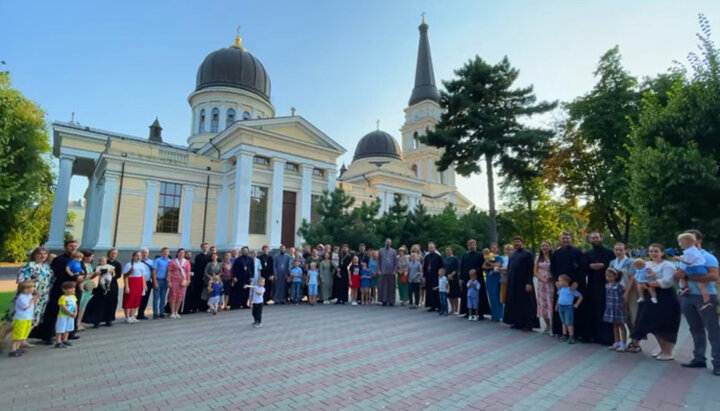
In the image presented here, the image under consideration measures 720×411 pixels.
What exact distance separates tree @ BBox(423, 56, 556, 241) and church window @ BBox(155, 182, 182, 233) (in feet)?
54.4

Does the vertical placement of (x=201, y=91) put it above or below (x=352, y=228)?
above

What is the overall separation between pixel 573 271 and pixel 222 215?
22.0 metres

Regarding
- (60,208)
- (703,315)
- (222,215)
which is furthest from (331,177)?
(703,315)

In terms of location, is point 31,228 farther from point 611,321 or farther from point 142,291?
point 611,321

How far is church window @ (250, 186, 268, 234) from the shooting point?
23.6 metres

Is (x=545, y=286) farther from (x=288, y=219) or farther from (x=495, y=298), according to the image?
(x=288, y=219)

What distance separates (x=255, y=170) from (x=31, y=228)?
13737 millimetres

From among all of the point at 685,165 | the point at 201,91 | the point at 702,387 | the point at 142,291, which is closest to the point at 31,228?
the point at 201,91

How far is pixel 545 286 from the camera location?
24.0 feet

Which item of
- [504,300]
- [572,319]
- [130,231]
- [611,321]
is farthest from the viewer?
[130,231]

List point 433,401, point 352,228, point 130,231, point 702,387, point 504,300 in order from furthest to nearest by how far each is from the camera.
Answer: point 130,231, point 352,228, point 504,300, point 702,387, point 433,401

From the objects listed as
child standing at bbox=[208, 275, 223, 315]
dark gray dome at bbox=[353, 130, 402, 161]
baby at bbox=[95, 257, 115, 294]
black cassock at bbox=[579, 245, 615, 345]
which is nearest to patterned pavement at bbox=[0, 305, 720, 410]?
black cassock at bbox=[579, 245, 615, 345]

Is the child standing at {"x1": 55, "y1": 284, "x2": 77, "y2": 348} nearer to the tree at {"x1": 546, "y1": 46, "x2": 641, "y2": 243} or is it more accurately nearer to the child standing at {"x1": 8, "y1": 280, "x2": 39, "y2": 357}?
the child standing at {"x1": 8, "y1": 280, "x2": 39, "y2": 357}

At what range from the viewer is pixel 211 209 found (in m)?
24.0
